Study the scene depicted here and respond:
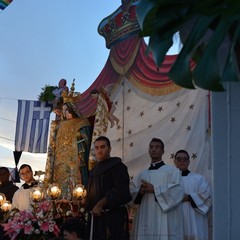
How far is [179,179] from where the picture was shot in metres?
6.28

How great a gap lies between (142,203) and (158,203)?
24 centimetres

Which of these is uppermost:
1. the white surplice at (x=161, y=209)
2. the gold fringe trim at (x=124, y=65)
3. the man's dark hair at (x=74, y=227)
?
the gold fringe trim at (x=124, y=65)

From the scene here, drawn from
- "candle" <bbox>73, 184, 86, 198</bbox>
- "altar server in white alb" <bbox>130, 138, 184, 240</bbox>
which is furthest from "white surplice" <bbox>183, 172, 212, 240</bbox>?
"candle" <bbox>73, 184, 86, 198</bbox>

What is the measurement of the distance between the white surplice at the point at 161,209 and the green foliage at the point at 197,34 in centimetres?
395

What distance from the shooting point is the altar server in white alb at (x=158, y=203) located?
6.16 m

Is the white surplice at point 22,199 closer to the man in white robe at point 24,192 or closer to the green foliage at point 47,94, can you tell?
the man in white robe at point 24,192

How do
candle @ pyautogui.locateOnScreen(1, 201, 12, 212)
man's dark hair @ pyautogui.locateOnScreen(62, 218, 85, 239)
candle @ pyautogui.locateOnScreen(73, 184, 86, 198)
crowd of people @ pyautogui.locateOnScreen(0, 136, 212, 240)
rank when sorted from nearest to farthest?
1. man's dark hair @ pyautogui.locateOnScreen(62, 218, 85, 239)
2. crowd of people @ pyautogui.locateOnScreen(0, 136, 212, 240)
3. candle @ pyautogui.locateOnScreen(73, 184, 86, 198)
4. candle @ pyautogui.locateOnScreen(1, 201, 12, 212)

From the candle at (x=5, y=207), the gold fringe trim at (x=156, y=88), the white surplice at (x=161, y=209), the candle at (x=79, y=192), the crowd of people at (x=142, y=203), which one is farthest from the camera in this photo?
the gold fringe trim at (x=156, y=88)

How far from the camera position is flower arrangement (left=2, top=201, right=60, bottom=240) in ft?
20.5

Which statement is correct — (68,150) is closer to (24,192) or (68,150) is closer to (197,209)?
(24,192)

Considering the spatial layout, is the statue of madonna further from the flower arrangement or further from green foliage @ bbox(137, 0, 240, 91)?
green foliage @ bbox(137, 0, 240, 91)

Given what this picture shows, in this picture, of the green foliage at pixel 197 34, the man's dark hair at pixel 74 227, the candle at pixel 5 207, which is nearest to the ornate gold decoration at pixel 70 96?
the candle at pixel 5 207

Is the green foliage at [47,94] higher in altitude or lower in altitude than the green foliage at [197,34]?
higher

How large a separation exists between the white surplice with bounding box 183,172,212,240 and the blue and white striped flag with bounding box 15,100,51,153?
506 cm
